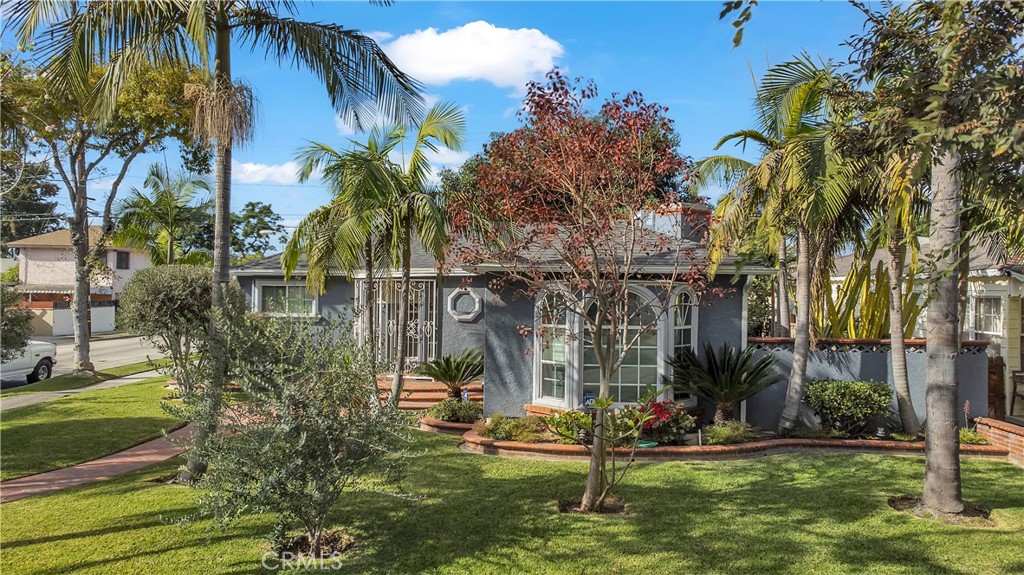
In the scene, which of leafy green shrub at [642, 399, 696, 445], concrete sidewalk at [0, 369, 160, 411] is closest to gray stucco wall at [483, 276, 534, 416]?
leafy green shrub at [642, 399, 696, 445]

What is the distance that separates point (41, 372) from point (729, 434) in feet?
60.9

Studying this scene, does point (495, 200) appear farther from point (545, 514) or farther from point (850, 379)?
point (850, 379)

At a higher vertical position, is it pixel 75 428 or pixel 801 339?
pixel 801 339

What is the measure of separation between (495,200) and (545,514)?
11.2ft

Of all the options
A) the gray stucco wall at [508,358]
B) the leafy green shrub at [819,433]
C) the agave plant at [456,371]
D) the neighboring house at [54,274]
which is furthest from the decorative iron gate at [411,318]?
the neighboring house at [54,274]

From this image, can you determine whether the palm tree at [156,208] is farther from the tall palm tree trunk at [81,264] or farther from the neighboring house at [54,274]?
the neighboring house at [54,274]

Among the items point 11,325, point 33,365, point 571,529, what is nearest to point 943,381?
point 571,529

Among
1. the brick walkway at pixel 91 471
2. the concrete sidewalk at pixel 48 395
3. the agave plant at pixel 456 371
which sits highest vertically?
the agave plant at pixel 456 371

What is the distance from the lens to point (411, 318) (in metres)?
15.9

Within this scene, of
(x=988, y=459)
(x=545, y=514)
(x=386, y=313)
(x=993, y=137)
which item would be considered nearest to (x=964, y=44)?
(x=993, y=137)

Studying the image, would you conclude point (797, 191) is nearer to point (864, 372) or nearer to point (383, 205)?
point (864, 372)

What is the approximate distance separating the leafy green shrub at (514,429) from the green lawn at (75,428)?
555 centimetres

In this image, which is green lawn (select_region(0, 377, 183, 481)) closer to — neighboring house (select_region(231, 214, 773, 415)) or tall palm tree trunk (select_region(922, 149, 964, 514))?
neighboring house (select_region(231, 214, 773, 415))

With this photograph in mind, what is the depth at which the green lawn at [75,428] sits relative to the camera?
9758mm
